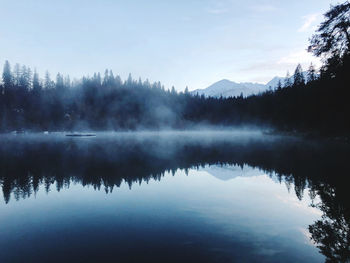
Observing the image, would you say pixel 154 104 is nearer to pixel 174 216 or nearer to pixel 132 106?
pixel 132 106

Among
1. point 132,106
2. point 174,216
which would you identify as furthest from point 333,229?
point 132,106

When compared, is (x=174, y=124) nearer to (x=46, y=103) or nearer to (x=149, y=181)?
(x=46, y=103)

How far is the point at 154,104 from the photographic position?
6117 inches

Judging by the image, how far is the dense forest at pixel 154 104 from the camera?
22.0 m

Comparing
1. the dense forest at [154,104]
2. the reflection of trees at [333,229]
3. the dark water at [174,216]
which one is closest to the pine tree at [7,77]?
the dense forest at [154,104]

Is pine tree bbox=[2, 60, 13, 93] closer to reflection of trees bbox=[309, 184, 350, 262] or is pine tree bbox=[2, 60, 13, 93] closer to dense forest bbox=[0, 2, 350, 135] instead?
dense forest bbox=[0, 2, 350, 135]

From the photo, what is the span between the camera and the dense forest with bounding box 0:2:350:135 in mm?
22000

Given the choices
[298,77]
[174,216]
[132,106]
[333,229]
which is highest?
[298,77]

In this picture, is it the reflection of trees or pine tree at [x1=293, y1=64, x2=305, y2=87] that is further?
pine tree at [x1=293, y1=64, x2=305, y2=87]

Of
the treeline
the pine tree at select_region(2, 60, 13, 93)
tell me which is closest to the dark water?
the treeline

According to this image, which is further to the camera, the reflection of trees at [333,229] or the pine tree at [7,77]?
the pine tree at [7,77]

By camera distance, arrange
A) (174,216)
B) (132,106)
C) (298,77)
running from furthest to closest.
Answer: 1. (132,106)
2. (298,77)
3. (174,216)

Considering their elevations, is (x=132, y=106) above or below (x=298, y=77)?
below

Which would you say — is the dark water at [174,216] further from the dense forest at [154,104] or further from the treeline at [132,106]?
the treeline at [132,106]
